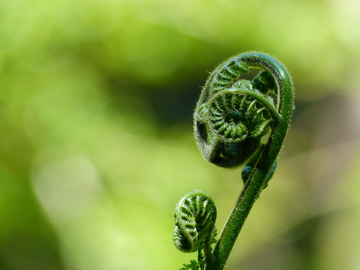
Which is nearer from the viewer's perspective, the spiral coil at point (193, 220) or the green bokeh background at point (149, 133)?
the spiral coil at point (193, 220)

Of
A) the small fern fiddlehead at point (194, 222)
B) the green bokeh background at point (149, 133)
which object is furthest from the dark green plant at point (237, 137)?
the green bokeh background at point (149, 133)

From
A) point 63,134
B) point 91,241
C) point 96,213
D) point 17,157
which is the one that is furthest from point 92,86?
point 91,241

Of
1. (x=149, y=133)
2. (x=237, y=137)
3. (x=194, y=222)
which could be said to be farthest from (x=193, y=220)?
(x=149, y=133)

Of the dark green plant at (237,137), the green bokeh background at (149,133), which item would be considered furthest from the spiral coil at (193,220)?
the green bokeh background at (149,133)

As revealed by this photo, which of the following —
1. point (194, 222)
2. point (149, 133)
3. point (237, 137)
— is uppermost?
point (149, 133)

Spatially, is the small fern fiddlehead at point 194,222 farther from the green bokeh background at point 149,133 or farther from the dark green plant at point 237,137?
the green bokeh background at point 149,133

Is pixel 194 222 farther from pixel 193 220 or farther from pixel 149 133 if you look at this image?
pixel 149 133

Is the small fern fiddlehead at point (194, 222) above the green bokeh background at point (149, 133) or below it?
below

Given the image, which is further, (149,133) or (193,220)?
(149,133)

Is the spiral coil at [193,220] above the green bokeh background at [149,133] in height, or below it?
below
